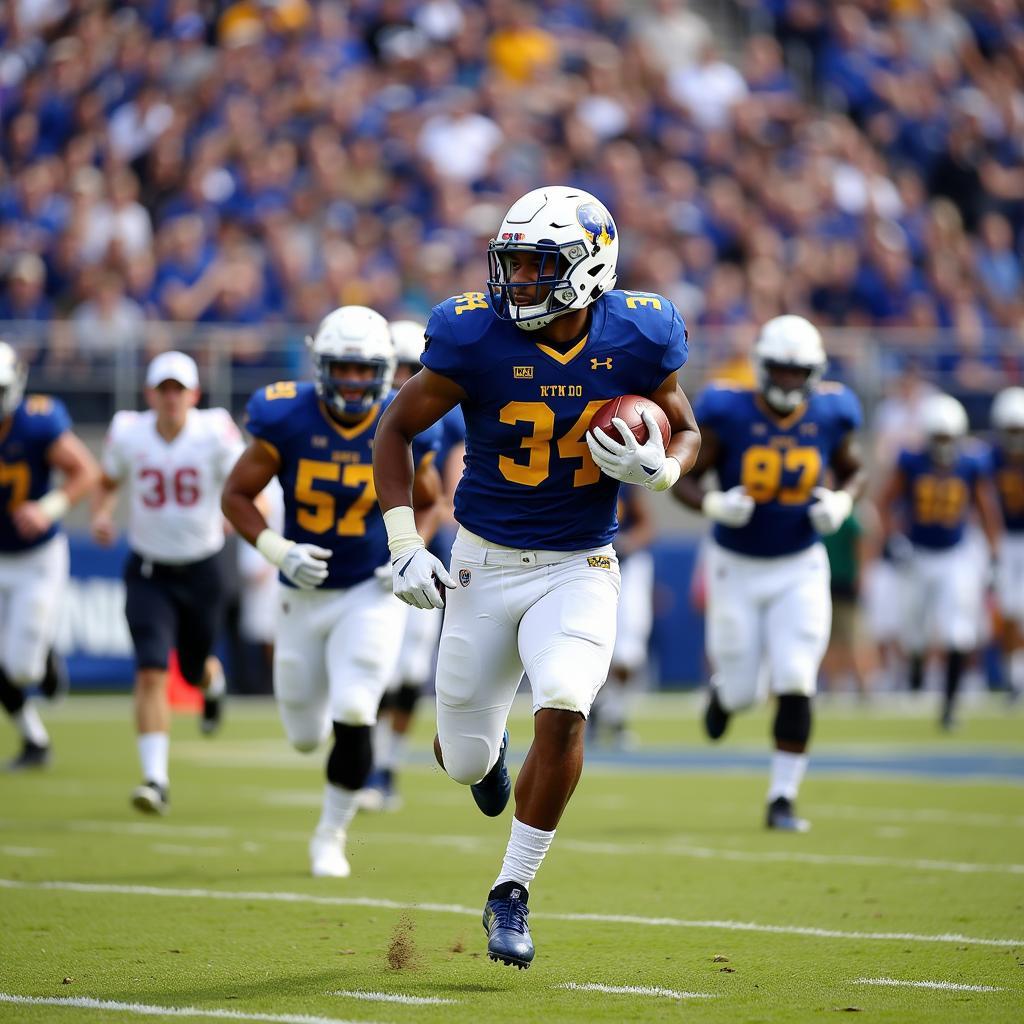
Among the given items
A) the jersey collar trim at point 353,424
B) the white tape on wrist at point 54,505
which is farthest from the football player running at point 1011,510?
the jersey collar trim at point 353,424

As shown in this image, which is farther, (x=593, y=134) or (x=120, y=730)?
(x=593, y=134)

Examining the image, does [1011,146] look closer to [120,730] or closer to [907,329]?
[907,329]

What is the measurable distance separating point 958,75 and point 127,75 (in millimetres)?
8194

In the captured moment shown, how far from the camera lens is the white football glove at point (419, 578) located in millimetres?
4848

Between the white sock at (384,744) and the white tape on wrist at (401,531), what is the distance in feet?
12.6

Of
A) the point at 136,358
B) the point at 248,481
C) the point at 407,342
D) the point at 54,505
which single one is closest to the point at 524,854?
the point at 248,481

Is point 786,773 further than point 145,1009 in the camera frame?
Yes

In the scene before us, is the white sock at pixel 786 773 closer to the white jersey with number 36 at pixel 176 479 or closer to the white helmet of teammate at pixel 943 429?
the white jersey with number 36 at pixel 176 479

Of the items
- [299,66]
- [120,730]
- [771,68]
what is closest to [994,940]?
[120,730]

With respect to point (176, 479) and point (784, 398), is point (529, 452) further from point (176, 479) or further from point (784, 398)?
point (176, 479)

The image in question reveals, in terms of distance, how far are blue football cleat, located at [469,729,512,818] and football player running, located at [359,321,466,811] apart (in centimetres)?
263

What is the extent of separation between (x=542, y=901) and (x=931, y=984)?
167 cm

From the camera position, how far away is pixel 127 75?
51.5 ft

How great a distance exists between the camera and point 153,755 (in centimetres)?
811
